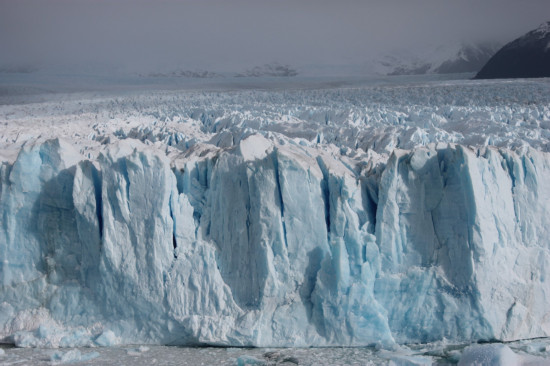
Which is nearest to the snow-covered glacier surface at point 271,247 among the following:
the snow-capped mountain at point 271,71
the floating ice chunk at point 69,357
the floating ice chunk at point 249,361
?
the floating ice chunk at point 69,357

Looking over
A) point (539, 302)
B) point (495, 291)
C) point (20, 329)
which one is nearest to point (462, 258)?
point (495, 291)

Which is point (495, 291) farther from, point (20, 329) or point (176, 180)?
point (20, 329)

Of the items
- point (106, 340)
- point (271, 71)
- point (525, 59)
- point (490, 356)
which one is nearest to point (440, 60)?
point (271, 71)

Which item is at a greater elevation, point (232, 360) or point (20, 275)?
point (20, 275)

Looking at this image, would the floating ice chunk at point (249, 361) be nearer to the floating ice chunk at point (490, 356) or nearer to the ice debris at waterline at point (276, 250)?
the ice debris at waterline at point (276, 250)

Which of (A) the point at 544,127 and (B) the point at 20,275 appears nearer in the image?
(B) the point at 20,275

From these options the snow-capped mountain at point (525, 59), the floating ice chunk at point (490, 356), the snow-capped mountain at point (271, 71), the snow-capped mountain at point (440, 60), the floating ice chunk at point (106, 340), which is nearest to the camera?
the floating ice chunk at point (490, 356)
